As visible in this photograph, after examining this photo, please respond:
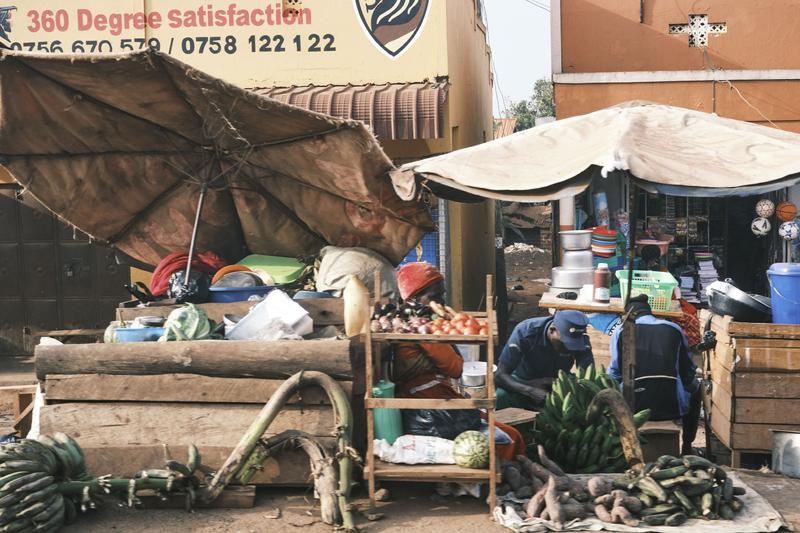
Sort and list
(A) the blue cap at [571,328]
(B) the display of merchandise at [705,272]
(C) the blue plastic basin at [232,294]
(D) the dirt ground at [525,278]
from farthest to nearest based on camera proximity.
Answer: (D) the dirt ground at [525,278]
(B) the display of merchandise at [705,272]
(C) the blue plastic basin at [232,294]
(A) the blue cap at [571,328]

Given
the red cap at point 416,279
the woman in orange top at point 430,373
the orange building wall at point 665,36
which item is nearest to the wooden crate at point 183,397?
the woman in orange top at point 430,373

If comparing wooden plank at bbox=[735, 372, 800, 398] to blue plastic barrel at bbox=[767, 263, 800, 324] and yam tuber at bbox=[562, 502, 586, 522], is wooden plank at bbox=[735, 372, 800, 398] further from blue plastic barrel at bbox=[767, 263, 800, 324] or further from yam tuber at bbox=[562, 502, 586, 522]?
yam tuber at bbox=[562, 502, 586, 522]

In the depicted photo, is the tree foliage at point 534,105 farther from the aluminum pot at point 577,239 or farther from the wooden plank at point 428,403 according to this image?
the wooden plank at point 428,403

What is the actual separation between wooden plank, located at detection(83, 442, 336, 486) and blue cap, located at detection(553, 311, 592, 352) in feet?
6.82

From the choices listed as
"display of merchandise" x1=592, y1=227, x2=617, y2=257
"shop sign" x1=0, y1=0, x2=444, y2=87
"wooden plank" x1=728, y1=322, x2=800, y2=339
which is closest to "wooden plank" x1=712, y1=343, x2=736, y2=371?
"wooden plank" x1=728, y1=322, x2=800, y2=339

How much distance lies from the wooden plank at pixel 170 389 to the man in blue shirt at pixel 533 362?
1.81m

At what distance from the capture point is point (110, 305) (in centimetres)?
1190

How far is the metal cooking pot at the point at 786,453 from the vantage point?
238 inches

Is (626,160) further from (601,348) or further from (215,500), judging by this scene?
(601,348)

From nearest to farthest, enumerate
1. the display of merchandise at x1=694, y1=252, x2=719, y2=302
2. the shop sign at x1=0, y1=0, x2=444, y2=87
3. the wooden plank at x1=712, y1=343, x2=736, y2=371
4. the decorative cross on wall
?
the wooden plank at x1=712, y1=343, x2=736, y2=371
the shop sign at x1=0, y1=0, x2=444, y2=87
the decorative cross on wall
the display of merchandise at x1=694, y1=252, x2=719, y2=302

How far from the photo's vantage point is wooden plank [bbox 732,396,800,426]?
621 cm

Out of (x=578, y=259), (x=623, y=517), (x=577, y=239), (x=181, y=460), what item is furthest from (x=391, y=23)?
(x=623, y=517)

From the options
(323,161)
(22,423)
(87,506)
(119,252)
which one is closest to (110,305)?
(119,252)

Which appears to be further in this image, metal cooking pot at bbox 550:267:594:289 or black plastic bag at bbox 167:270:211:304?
metal cooking pot at bbox 550:267:594:289
